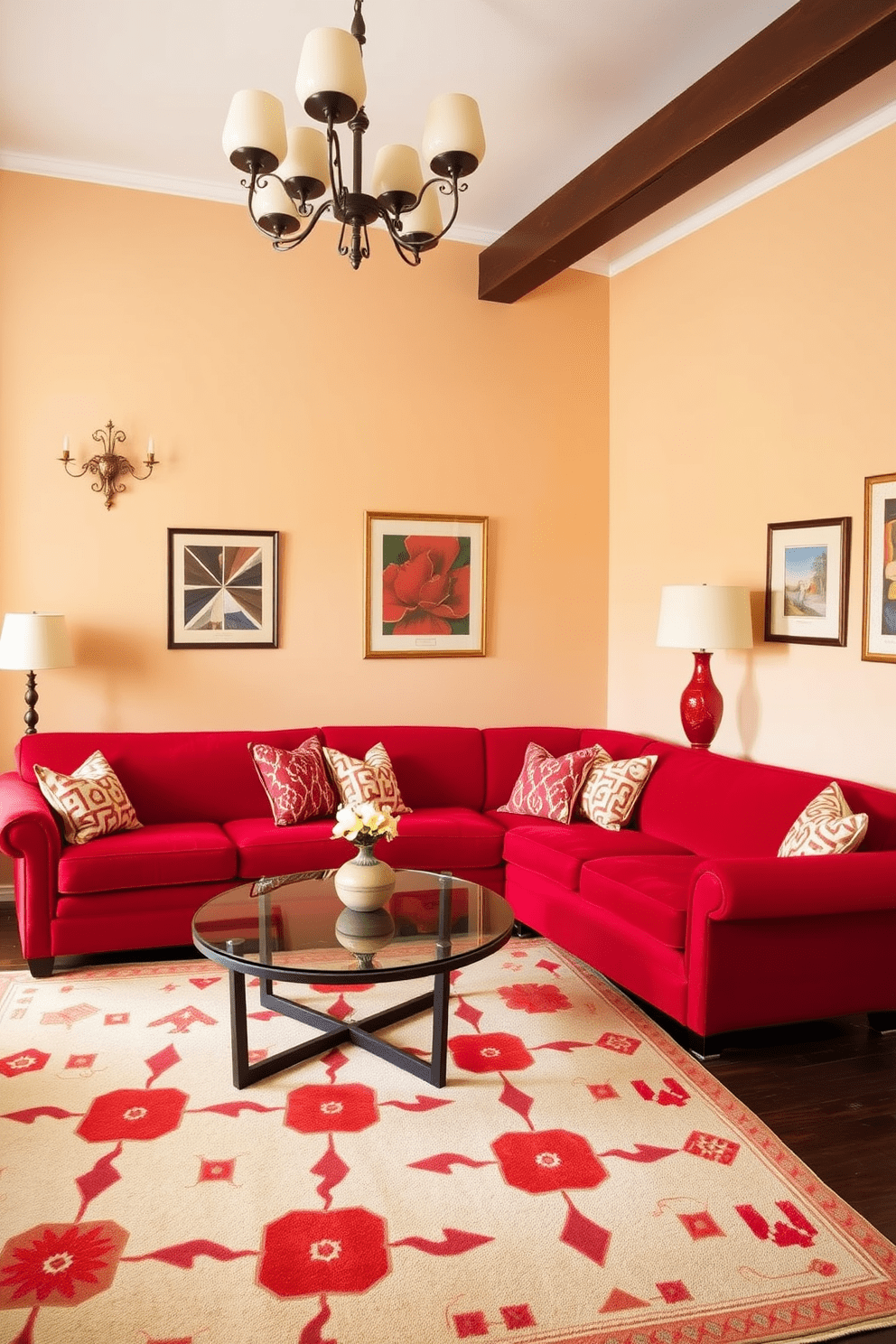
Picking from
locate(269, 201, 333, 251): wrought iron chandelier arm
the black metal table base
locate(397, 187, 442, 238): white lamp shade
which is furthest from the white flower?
locate(397, 187, 442, 238): white lamp shade

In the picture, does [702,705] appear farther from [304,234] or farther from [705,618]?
[304,234]

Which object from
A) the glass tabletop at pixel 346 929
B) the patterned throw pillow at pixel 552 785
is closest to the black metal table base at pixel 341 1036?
the glass tabletop at pixel 346 929

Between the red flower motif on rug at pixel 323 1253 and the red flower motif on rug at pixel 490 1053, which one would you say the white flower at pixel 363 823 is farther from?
the red flower motif on rug at pixel 323 1253

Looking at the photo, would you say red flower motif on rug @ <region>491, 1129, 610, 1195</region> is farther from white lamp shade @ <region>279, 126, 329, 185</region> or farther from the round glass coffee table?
white lamp shade @ <region>279, 126, 329, 185</region>

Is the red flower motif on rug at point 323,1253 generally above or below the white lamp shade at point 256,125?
below

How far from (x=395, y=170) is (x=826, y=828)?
271 cm

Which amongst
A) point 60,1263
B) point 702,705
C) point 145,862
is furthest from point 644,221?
point 60,1263

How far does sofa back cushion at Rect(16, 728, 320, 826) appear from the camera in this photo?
4930 millimetres

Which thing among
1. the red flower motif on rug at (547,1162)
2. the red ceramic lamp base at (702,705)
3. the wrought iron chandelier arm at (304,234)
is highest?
the wrought iron chandelier arm at (304,234)

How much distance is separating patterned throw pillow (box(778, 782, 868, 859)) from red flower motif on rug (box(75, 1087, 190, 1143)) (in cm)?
218

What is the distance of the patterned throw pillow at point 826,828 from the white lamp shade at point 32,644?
11.0 feet

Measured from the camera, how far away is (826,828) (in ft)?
12.3

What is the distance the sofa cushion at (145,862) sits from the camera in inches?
168

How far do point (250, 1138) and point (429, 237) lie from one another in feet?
9.61
